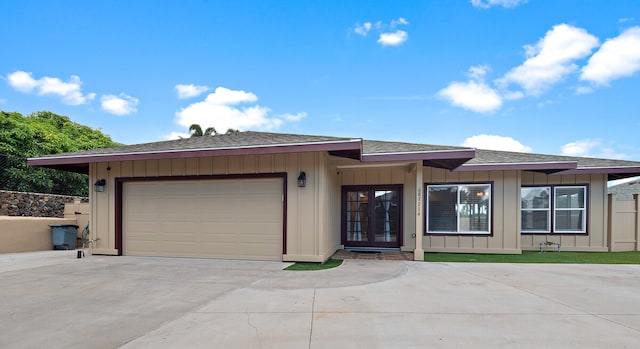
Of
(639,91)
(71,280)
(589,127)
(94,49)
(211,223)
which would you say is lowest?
(71,280)

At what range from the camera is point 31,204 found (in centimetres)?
1115

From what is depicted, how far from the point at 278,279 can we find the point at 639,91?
52.7 feet

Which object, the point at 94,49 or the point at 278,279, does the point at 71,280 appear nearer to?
the point at 278,279

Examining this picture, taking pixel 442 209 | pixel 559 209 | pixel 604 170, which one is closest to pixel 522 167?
pixel 442 209

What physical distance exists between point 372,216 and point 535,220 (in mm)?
4838

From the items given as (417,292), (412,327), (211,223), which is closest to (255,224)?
(211,223)

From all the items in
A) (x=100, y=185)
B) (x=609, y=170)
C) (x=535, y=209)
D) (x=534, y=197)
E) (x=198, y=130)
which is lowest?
(x=535, y=209)

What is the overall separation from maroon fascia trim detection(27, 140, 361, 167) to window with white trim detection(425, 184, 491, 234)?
4.01 meters

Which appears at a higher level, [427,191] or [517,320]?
[427,191]

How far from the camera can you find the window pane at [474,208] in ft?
28.6

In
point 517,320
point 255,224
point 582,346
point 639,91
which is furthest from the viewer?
point 639,91

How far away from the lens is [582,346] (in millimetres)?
2670

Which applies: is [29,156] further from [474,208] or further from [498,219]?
[498,219]

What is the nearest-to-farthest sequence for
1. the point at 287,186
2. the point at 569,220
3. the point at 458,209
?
the point at 287,186 < the point at 458,209 < the point at 569,220
